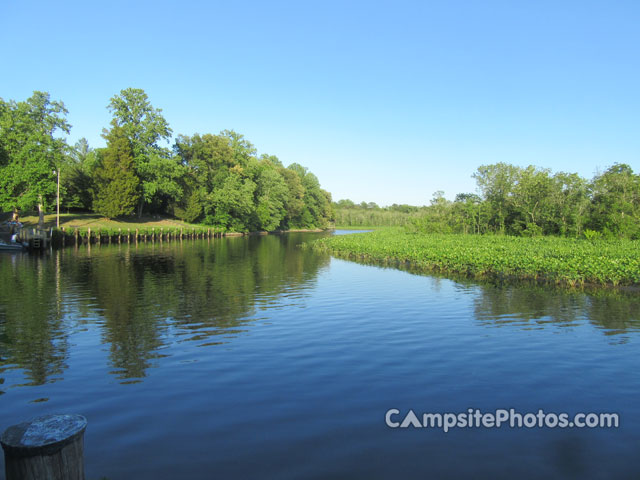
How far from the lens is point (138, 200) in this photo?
63.5 meters

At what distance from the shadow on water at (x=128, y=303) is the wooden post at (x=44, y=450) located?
5.66 m

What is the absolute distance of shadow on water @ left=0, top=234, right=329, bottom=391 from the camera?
396 inches

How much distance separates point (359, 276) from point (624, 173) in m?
33.3

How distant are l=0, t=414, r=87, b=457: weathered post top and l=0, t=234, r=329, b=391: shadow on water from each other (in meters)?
5.64

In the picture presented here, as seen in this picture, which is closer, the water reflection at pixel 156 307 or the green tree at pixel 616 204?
the water reflection at pixel 156 307

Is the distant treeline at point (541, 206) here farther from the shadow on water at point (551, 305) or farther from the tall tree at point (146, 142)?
the tall tree at point (146, 142)

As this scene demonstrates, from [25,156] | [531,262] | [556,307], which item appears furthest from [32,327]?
[25,156]

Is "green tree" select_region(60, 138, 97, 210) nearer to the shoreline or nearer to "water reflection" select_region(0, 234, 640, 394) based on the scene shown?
"water reflection" select_region(0, 234, 640, 394)

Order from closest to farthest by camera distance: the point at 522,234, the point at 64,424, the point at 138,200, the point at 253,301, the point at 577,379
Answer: the point at 64,424 → the point at 577,379 → the point at 253,301 → the point at 522,234 → the point at 138,200

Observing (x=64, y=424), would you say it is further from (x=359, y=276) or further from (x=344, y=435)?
(x=359, y=276)

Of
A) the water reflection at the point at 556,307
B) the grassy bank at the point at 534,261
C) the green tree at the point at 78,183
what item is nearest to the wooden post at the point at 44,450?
the water reflection at the point at 556,307

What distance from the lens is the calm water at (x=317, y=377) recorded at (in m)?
5.68

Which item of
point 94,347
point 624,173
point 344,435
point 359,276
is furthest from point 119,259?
point 624,173

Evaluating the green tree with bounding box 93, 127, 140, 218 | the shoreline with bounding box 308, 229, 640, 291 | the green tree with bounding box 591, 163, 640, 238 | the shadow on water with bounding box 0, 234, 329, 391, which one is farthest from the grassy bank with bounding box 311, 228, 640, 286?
the green tree with bounding box 93, 127, 140, 218
